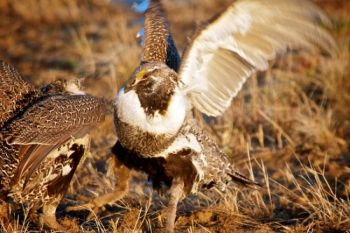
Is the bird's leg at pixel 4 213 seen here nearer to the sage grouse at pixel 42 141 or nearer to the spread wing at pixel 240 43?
the sage grouse at pixel 42 141

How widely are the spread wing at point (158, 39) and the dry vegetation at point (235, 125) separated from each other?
654 mm

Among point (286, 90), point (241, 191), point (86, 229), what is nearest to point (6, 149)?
point (86, 229)

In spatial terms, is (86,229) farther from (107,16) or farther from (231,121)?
(107,16)

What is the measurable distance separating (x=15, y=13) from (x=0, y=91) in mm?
6591

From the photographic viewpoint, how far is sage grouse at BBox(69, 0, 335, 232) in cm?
514

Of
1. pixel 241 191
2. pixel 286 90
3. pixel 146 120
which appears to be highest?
pixel 146 120

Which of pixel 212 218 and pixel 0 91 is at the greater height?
pixel 0 91

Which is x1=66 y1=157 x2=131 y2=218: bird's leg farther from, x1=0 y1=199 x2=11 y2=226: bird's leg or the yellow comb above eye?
the yellow comb above eye

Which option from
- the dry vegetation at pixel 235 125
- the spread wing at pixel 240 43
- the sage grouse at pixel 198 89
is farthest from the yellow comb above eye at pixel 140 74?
the dry vegetation at pixel 235 125

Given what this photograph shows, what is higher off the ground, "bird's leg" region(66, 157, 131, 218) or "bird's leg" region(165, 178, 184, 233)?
"bird's leg" region(165, 178, 184, 233)

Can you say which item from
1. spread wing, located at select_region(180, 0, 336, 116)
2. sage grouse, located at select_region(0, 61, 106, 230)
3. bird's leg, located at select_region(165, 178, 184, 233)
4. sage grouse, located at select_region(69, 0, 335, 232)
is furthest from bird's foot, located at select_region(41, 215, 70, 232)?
spread wing, located at select_region(180, 0, 336, 116)

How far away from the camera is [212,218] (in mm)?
5531

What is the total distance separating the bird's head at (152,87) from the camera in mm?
5121

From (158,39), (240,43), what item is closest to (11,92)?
(158,39)
